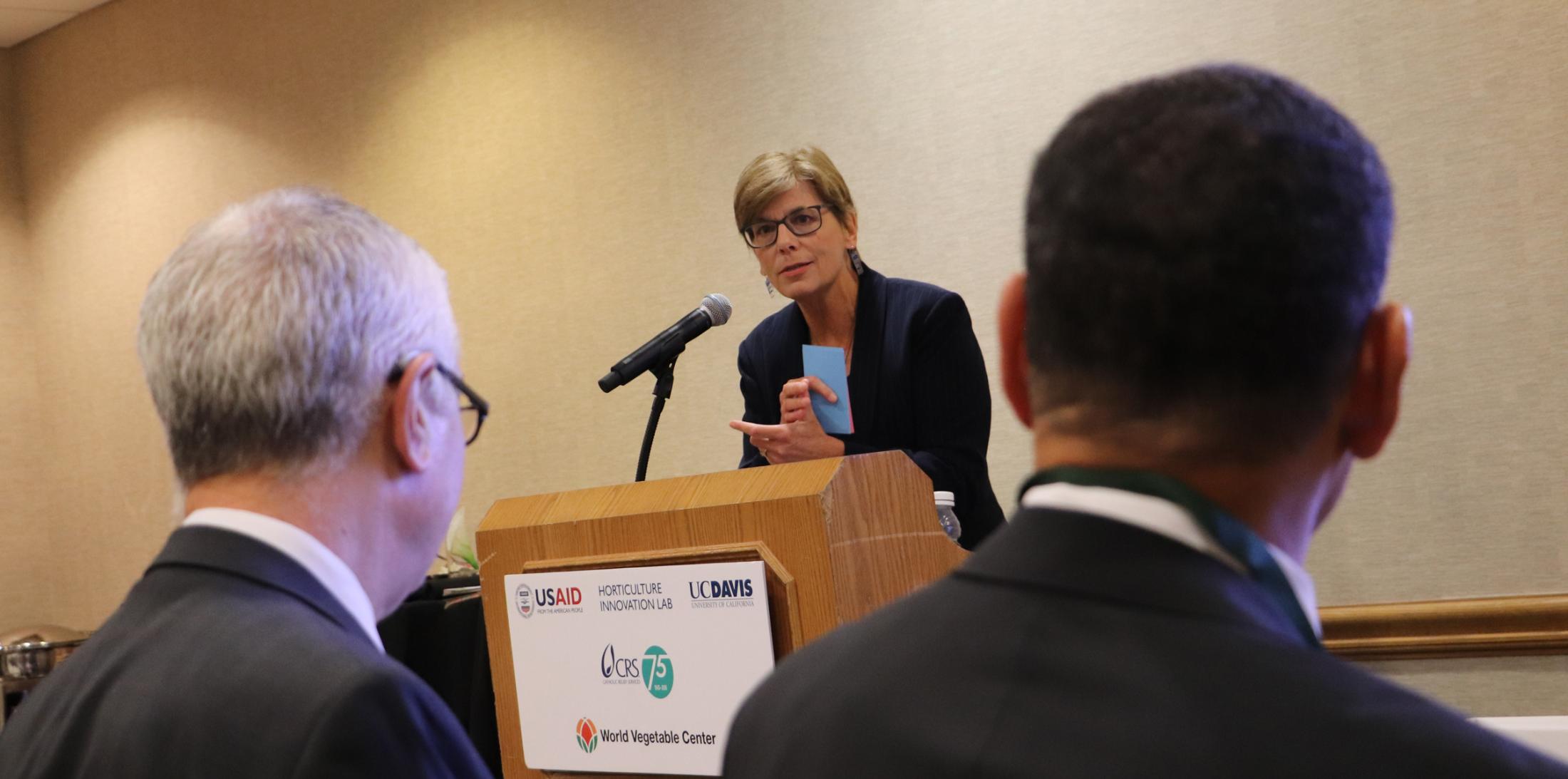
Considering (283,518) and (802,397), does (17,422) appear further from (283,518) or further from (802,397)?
(283,518)

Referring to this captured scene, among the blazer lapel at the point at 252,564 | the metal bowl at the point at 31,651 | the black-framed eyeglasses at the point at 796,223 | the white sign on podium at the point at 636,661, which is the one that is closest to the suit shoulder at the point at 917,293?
the black-framed eyeglasses at the point at 796,223

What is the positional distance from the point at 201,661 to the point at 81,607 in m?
6.27

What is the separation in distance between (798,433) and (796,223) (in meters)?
0.72

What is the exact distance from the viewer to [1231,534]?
2.28 feet

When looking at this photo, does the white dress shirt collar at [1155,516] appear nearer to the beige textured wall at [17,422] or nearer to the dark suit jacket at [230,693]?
the dark suit jacket at [230,693]

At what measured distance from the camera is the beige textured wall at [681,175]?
3.17m

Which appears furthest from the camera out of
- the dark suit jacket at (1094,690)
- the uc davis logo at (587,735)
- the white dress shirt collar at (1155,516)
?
the uc davis logo at (587,735)

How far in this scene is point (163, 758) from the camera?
937 millimetres

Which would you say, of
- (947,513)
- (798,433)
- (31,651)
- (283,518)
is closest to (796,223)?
(798,433)

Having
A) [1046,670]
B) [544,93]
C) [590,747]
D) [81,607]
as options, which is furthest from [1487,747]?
[81,607]

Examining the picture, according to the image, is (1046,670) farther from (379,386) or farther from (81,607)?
(81,607)

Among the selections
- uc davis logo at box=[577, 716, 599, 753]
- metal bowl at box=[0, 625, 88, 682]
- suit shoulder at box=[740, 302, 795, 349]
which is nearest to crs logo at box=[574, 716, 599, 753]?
uc davis logo at box=[577, 716, 599, 753]

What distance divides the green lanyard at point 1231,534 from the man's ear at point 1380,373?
10 centimetres

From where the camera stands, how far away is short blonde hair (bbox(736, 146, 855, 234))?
9.31 ft
